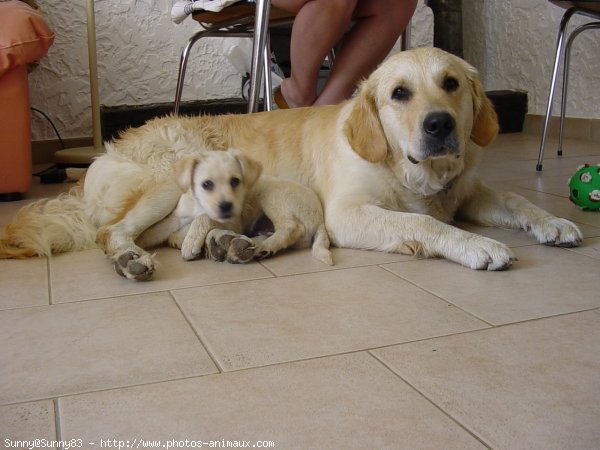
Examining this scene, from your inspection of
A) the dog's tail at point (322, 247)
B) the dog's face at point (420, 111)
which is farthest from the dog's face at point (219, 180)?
the dog's face at point (420, 111)

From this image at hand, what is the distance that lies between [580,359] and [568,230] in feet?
2.89

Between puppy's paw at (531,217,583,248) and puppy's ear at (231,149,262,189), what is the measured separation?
35.2 inches

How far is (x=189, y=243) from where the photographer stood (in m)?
2.01

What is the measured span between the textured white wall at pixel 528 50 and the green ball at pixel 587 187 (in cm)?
226

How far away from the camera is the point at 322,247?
6.66ft

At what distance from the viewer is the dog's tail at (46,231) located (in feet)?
6.86

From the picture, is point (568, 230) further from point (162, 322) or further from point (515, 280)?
point (162, 322)

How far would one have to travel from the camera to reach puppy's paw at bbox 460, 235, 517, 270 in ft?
5.83

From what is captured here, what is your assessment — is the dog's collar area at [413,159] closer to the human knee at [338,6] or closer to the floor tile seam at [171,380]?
the floor tile seam at [171,380]

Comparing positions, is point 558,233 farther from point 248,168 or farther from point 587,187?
point 248,168

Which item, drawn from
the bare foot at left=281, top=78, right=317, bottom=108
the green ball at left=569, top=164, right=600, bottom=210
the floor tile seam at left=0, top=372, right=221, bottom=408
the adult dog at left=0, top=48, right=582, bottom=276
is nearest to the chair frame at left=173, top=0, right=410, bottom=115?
the bare foot at left=281, top=78, right=317, bottom=108

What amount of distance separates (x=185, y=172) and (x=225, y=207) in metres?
0.18

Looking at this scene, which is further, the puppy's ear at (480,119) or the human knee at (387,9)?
the human knee at (387,9)

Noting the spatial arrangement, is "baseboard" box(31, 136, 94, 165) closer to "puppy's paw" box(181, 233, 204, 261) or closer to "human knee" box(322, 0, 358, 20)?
"human knee" box(322, 0, 358, 20)
